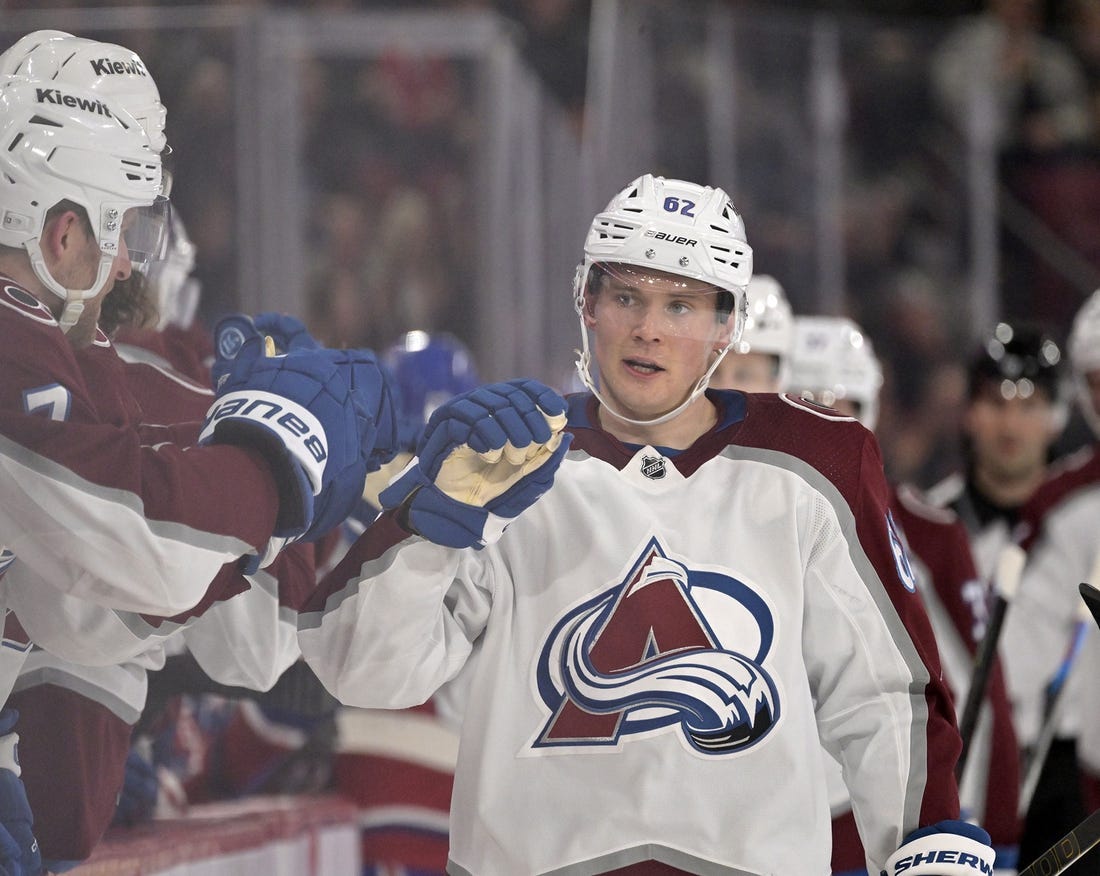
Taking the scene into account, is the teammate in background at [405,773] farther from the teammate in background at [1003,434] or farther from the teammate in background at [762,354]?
the teammate in background at [1003,434]

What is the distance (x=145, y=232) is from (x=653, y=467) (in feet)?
2.31

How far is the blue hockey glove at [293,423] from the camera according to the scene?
69.4 inches

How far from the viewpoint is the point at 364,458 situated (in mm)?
1997

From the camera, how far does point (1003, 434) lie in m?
4.20

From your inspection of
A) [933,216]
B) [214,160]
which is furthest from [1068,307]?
[214,160]

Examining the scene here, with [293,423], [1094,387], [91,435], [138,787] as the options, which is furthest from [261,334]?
[1094,387]

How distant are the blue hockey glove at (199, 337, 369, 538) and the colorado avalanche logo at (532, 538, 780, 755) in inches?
15.0

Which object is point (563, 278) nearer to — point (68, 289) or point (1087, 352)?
point (68, 289)

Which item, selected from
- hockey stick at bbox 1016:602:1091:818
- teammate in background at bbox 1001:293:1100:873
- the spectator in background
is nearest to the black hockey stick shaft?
hockey stick at bbox 1016:602:1091:818

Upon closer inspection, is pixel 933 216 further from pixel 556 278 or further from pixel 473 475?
pixel 473 475

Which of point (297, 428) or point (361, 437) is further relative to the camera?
point (361, 437)

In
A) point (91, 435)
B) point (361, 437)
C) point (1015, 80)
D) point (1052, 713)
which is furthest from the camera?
point (1015, 80)

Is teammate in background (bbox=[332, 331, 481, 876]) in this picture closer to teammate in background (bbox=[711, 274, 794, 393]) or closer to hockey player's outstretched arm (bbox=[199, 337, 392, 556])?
teammate in background (bbox=[711, 274, 794, 393])

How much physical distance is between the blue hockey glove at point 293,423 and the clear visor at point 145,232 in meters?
0.17
